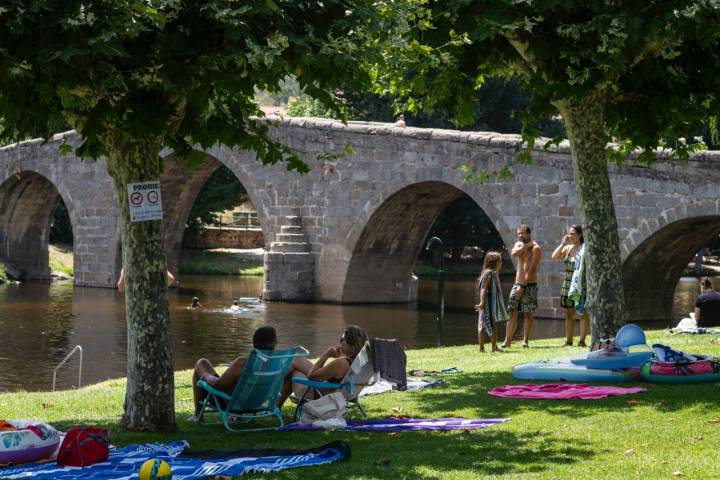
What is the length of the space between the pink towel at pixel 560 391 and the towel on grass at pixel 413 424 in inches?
41.0

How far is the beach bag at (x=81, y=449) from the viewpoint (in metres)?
6.82

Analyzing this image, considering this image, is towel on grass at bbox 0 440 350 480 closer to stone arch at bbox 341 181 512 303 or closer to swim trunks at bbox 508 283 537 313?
swim trunks at bbox 508 283 537 313

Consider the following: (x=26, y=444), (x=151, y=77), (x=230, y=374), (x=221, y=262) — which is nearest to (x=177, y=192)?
(x=221, y=262)

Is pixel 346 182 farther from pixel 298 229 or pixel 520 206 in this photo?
pixel 520 206

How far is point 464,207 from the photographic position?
39844 mm

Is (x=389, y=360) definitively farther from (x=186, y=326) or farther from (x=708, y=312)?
(x=186, y=326)

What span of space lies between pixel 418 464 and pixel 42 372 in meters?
10.3

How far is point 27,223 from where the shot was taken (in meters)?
37.8

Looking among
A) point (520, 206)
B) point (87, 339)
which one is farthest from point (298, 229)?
point (87, 339)

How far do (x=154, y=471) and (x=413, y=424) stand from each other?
257cm

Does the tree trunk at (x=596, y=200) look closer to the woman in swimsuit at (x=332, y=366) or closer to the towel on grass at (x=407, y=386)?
the towel on grass at (x=407, y=386)

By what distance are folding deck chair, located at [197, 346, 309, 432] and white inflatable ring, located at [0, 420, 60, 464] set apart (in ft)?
4.95

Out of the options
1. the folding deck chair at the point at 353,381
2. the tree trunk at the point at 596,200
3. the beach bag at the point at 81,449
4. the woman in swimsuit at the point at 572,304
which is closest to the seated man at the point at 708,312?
the woman in swimsuit at the point at 572,304

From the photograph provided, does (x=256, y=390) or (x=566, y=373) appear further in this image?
(x=566, y=373)
